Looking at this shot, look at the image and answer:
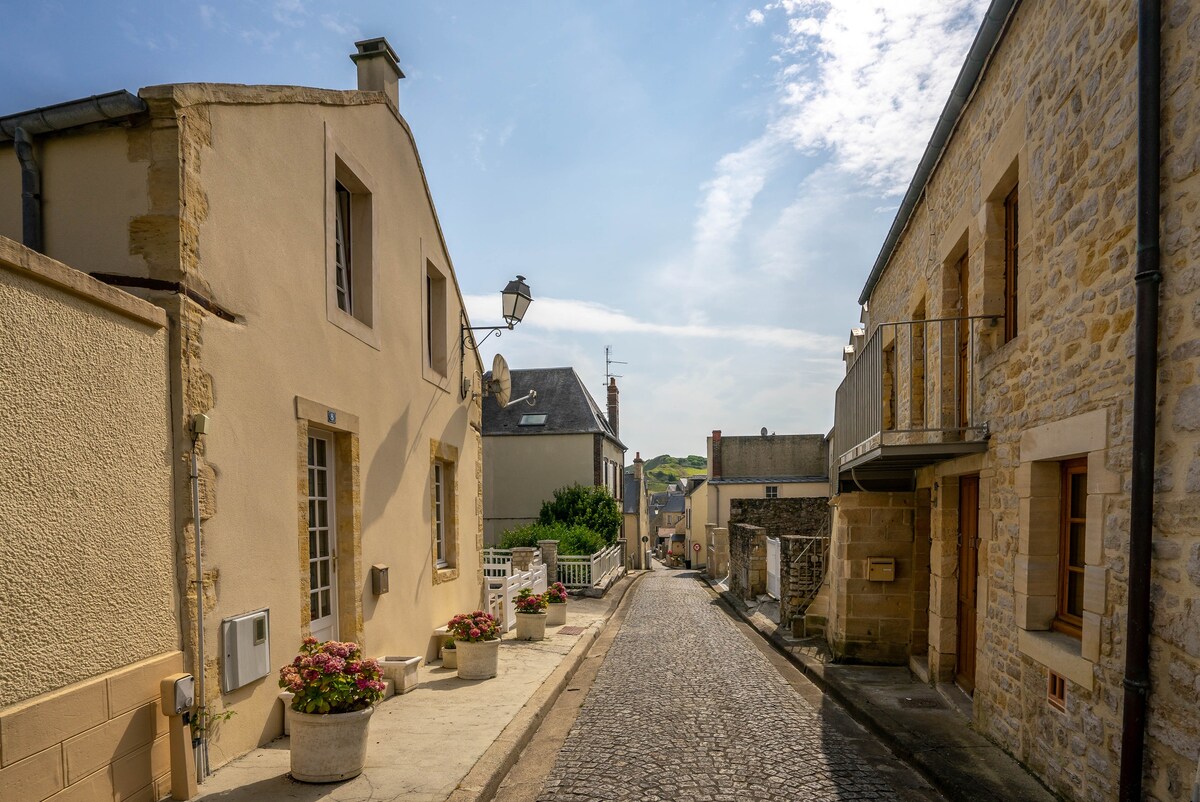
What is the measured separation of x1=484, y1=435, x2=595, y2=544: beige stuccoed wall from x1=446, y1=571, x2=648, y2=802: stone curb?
1727cm

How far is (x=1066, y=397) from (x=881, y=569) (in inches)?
187

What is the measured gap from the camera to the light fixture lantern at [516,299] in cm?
902

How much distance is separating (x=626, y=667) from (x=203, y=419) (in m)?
6.17

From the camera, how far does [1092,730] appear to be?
3984 millimetres

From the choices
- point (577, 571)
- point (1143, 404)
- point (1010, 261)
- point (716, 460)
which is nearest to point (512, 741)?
point (1143, 404)

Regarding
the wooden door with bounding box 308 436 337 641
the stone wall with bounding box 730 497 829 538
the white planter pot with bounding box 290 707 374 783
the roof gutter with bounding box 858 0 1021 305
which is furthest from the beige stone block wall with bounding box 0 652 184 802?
the stone wall with bounding box 730 497 829 538

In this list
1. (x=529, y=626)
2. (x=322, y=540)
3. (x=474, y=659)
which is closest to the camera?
(x=322, y=540)

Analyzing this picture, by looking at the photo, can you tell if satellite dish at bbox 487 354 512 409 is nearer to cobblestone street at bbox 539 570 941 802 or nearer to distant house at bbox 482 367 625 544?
cobblestone street at bbox 539 570 941 802

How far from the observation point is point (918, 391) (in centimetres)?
816

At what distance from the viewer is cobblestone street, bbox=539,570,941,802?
186 inches

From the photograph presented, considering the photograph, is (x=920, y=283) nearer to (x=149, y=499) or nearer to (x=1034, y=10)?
(x=1034, y=10)

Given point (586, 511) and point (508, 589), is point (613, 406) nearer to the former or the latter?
point (586, 511)

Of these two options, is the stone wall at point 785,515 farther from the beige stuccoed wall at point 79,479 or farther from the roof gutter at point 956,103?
the beige stuccoed wall at point 79,479

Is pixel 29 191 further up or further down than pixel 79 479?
further up
